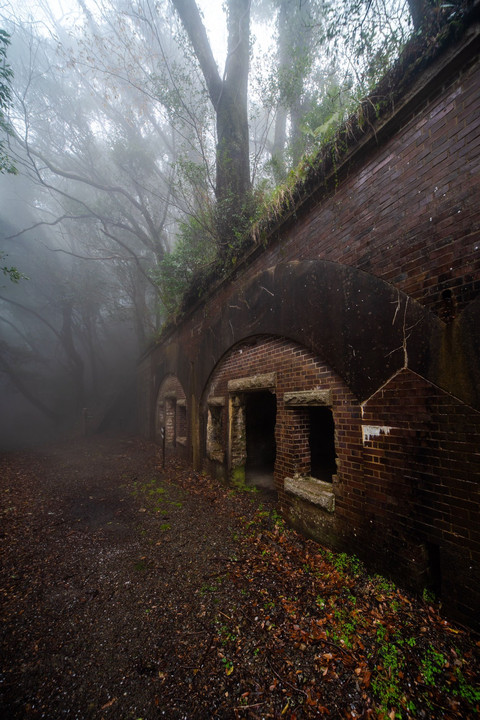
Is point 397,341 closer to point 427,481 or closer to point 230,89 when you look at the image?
point 427,481

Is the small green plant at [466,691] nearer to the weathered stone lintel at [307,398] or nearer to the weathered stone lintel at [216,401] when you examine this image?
the weathered stone lintel at [307,398]

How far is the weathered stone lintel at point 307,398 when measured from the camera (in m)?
3.69

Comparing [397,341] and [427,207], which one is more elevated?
[427,207]

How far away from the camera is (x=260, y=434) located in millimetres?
7500

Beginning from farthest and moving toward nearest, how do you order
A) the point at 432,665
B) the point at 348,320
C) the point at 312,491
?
the point at 312,491 → the point at 348,320 → the point at 432,665

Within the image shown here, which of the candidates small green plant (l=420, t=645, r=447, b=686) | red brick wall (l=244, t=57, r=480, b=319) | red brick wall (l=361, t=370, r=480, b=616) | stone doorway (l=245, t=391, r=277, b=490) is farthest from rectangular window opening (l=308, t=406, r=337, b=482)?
small green plant (l=420, t=645, r=447, b=686)

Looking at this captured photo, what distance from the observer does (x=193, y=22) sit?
8.80 meters

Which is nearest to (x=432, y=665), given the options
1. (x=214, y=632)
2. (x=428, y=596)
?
(x=428, y=596)

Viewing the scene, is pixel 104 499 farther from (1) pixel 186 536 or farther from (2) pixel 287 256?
(2) pixel 287 256

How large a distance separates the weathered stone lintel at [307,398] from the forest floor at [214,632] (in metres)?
1.86

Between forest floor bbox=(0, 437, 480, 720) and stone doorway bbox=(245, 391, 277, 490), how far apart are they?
252cm

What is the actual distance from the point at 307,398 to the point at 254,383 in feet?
4.67

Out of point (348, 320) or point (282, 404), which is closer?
point (348, 320)

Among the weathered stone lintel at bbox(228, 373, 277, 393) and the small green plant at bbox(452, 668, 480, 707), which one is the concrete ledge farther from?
the small green plant at bbox(452, 668, 480, 707)
